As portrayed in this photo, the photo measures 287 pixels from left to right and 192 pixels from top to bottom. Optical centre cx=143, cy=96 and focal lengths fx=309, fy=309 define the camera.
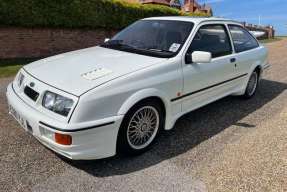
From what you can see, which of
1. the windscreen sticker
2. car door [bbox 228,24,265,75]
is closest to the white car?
the windscreen sticker

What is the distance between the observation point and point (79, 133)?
303cm

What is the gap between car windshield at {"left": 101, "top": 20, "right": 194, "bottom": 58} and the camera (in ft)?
13.7

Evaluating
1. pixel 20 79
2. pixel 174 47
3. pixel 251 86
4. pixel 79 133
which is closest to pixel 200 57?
pixel 174 47

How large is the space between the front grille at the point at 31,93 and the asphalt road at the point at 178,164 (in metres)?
0.73

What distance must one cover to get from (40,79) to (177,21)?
2.28 m

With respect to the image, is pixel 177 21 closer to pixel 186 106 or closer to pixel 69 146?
pixel 186 106

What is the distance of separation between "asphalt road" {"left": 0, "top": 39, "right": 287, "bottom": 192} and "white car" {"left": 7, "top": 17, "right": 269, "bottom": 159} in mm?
267

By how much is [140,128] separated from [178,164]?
0.62m

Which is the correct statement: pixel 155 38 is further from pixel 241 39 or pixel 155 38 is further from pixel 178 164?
pixel 241 39

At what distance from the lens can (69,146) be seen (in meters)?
3.07

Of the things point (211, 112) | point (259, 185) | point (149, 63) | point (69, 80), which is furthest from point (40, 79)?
point (211, 112)

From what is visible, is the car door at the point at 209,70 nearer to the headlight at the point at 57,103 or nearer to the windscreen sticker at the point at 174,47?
the windscreen sticker at the point at 174,47

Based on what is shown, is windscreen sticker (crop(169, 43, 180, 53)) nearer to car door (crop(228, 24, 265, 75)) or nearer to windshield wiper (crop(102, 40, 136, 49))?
windshield wiper (crop(102, 40, 136, 49))

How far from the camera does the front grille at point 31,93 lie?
11.1 feet
